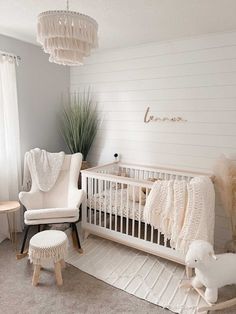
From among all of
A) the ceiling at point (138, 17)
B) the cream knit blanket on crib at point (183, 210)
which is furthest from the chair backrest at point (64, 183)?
the ceiling at point (138, 17)

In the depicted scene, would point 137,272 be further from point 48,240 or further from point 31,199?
point 31,199

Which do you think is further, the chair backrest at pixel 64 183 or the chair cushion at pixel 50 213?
the chair backrest at pixel 64 183

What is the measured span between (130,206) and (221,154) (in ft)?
3.68

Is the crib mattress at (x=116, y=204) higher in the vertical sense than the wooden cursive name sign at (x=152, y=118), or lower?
lower

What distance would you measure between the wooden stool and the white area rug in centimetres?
37

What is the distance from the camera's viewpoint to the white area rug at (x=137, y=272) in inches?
83.2

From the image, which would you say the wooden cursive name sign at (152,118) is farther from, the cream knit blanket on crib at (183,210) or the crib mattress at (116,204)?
the cream knit blanket on crib at (183,210)

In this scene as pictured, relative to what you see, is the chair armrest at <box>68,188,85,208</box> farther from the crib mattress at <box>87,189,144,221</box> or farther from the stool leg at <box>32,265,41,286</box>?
the stool leg at <box>32,265,41,286</box>

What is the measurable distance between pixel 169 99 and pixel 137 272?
1988mm

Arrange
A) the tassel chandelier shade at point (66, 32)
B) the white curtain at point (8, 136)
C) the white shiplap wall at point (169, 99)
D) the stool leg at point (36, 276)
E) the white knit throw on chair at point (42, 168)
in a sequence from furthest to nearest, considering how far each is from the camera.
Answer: the white knit throw on chair at point (42, 168) → the white curtain at point (8, 136) → the white shiplap wall at point (169, 99) → the stool leg at point (36, 276) → the tassel chandelier shade at point (66, 32)

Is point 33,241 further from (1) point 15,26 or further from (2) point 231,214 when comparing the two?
(1) point 15,26

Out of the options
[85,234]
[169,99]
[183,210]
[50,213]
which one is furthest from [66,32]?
[85,234]

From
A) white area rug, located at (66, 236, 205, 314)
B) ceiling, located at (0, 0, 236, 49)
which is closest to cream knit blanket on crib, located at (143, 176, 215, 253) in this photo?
white area rug, located at (66, 236, 205, 314)

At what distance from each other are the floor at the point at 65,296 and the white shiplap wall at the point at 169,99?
1.46 meters
